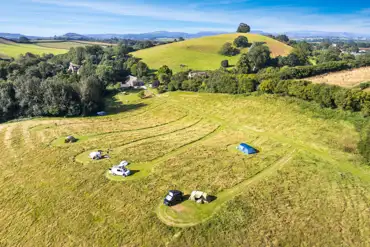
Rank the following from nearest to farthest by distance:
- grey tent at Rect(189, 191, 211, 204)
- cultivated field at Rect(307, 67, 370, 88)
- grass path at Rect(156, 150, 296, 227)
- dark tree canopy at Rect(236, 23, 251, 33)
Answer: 1. grass path at Rect(156, 150, 296, 227)
2. grey tent at Rect(189, 191, 211, 204)
3. cultivated field at Rect(307, 67, 370, 88)
4. dark tree canopy at Rect(236, 23, 251, 33)

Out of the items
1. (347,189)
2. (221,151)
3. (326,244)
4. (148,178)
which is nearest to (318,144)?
(347,189)

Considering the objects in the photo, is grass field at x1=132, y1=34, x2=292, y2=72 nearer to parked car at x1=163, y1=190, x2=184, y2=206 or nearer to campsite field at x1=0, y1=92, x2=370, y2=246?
campsite field at x1=0, y1=92, x2=370, y2=246

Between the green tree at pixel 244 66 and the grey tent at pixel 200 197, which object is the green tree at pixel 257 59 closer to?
the green tree at pixel 244 66

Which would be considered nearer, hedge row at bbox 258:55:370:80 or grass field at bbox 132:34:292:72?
hedge row at bbox 258:55:370:80

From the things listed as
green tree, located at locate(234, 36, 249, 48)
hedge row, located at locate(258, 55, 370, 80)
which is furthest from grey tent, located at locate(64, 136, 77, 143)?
green tree, located at locate(234, 36, 249, 48)

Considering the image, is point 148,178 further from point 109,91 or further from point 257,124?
point 109,91

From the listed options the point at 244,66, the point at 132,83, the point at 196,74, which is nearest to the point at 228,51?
the point at 244,66

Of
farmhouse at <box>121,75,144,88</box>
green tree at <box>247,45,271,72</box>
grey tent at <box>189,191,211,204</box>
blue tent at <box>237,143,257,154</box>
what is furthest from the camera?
green tree at <box>247,45,271,72</box>
